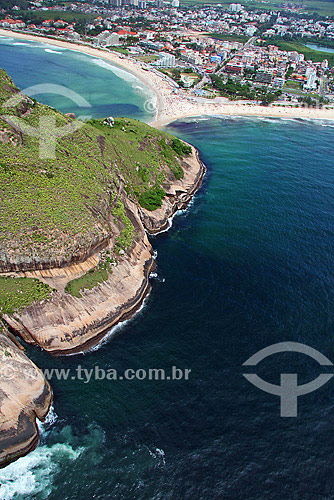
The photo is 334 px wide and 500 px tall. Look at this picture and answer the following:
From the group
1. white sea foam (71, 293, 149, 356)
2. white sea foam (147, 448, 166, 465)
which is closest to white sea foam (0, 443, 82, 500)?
white sea foam (147, 448, 166, 465)

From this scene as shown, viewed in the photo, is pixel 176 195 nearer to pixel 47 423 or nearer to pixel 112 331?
pixel 112 331

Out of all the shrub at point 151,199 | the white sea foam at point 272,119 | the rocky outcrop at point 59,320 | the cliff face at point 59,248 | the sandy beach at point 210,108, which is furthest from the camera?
the white sea foam at point 272,119

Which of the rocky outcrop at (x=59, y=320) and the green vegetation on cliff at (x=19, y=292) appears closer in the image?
the rocky outcrop at (x=59, y=320)

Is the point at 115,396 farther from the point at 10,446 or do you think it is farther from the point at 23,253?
the point at 23,253

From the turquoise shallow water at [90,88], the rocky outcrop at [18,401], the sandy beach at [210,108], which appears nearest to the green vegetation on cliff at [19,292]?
the rocky outcrop at [18,401]

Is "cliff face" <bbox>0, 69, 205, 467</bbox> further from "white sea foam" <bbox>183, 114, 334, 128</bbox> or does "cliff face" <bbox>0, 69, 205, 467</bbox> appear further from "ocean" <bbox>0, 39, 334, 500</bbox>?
"white sea foam" <bbox>183, 114, 334, 128</bbox>

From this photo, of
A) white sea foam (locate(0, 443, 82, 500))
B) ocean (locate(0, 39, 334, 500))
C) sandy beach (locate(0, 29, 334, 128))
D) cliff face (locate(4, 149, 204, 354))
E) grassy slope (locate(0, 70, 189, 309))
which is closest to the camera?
white sea foam (locate(0, 443, 82, 500))

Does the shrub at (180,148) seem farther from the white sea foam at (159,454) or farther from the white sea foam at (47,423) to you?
the white sea foam at (159,454)
